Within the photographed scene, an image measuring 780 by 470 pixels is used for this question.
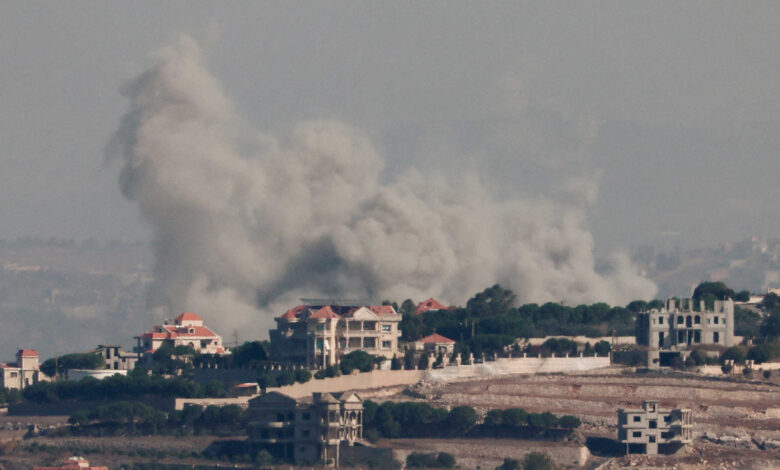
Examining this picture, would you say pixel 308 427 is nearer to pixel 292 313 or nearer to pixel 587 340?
pixel 292 313

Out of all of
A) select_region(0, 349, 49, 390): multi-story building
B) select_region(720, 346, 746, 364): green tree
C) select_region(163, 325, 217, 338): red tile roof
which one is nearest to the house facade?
select_region(720, 346, 746, 364): green tree

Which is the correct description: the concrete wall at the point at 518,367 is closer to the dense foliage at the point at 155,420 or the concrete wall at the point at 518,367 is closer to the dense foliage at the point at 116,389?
the dense foliage at the point at 155,420

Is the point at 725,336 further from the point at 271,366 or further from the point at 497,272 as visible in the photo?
the point at 497,272

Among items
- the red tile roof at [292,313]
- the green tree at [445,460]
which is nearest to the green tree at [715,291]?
the red tile roof at [292,313]

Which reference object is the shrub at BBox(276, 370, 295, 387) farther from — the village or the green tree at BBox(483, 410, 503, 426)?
the green tree at BBox(483, 410, 503, 426)

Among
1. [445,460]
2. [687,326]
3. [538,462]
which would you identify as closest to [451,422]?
[445,460]
